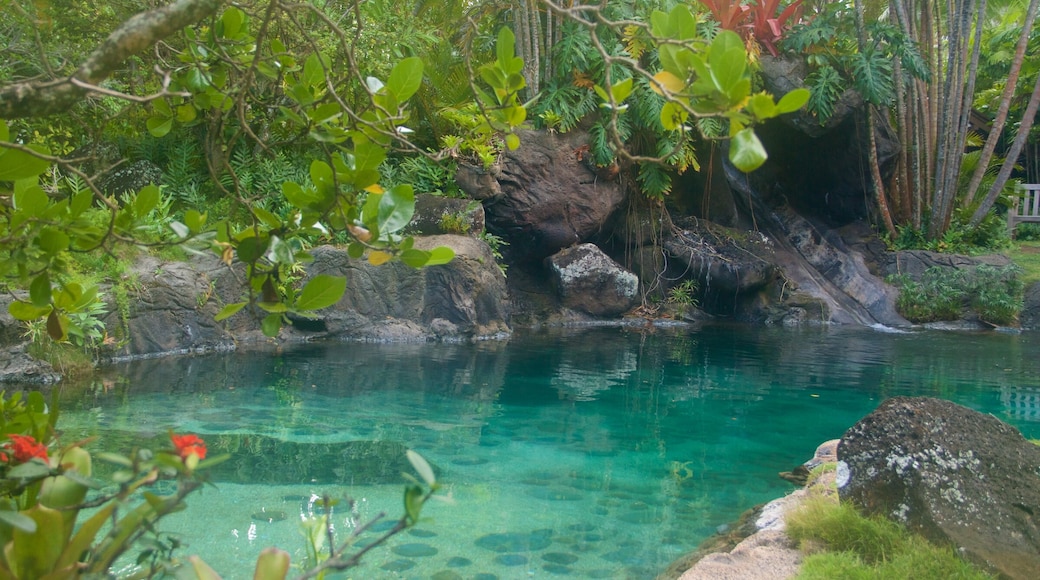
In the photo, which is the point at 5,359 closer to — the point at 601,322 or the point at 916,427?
the point at 916,427

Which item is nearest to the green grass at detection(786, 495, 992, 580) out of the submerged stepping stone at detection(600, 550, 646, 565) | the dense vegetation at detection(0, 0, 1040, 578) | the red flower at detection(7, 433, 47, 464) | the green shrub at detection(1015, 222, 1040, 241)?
the submerged stepping stone at detection(600, 550, 646, 565)

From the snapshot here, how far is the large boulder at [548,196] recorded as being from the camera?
13.5 m

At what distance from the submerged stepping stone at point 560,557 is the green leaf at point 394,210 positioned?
288 cm

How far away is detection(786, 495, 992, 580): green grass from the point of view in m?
3.29

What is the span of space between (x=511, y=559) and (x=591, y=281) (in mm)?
9885

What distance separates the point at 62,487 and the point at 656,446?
16.9ft

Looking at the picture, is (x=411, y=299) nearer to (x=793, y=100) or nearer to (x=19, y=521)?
(x=19, y=521)

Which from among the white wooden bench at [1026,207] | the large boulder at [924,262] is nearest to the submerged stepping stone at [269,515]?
the large boulder at [924,262]

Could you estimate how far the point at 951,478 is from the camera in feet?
11.7

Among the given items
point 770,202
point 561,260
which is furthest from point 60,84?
point 770,202

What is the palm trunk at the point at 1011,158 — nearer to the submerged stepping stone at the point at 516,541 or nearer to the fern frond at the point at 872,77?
the fern frond at the point at 872,77

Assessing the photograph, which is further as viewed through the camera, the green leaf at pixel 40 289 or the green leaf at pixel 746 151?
the green leaf at pixel 40 289

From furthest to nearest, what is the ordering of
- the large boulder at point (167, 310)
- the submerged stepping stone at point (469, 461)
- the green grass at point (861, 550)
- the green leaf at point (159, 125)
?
the large boulder at point (167, 310) → the submerged stepping stone at point (469, 461) → the green grass at point (861, 550) → the green leaf at point (159, 125)

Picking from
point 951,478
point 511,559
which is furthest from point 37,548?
point 951,478
